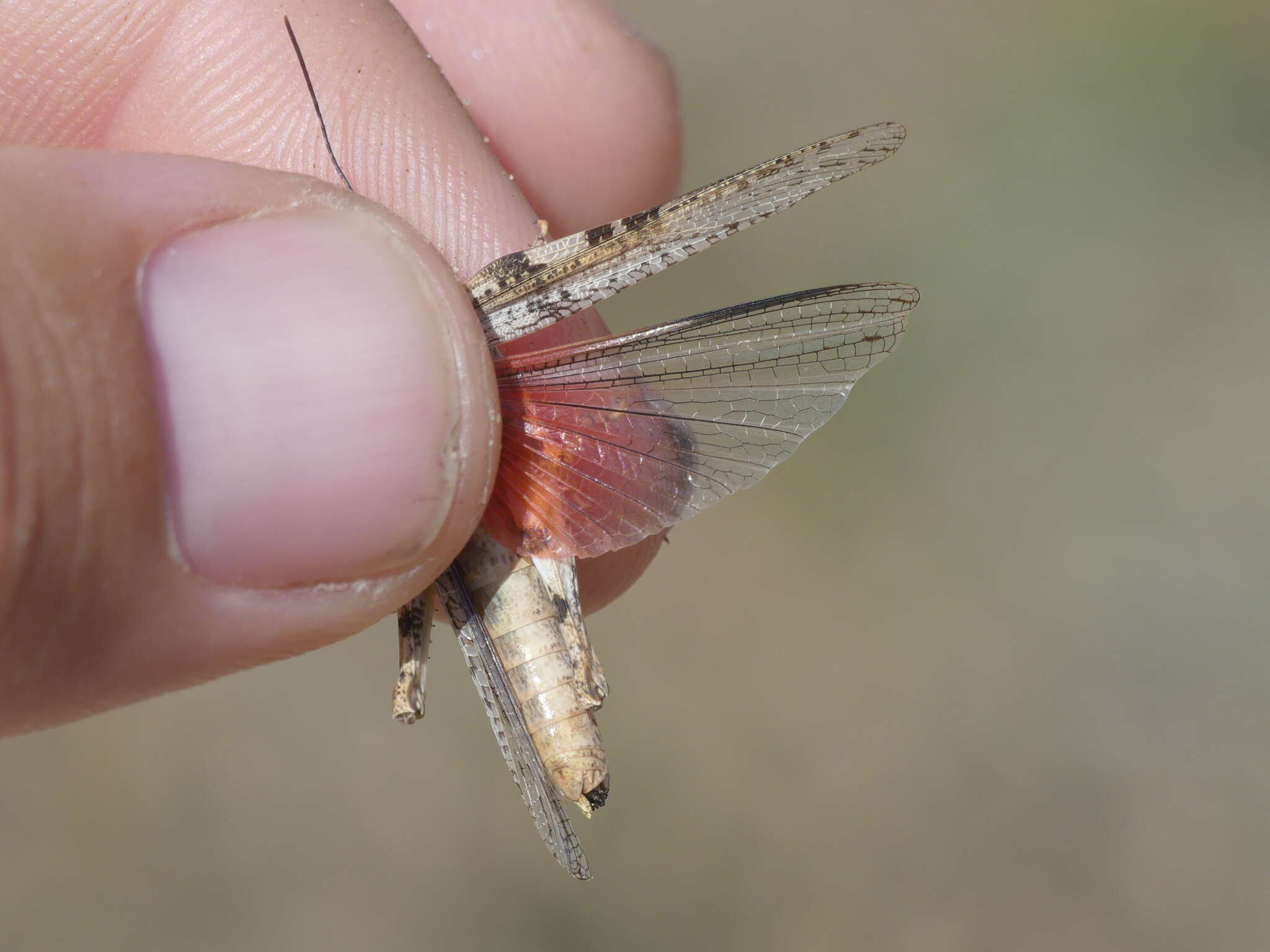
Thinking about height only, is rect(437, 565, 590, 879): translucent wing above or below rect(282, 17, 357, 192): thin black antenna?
below

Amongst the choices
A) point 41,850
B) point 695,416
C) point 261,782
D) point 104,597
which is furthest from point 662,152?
point 41,850

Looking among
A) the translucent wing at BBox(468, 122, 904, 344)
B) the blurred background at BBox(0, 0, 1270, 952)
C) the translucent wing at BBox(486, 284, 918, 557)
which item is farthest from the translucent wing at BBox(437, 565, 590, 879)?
the blurred background at BBox(0, 0, 1270, 952)

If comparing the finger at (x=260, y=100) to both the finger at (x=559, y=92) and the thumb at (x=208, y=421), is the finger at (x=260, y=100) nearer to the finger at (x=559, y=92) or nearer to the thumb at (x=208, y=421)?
the finger at (x=559, y=92)

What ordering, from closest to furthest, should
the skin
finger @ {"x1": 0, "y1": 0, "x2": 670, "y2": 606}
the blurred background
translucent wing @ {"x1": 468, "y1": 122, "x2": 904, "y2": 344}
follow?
the skin → translucent wing @ {"x1": 468, "y1": 122, "x2": 904, "y2": 344} → finger @ {"x1": 0, "y1": 0, "x2": 670, "y2": 606} → the blurred background

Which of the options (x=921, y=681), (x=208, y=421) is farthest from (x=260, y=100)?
(x=921, y=681)

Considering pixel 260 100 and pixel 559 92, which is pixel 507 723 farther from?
pixel 559 92

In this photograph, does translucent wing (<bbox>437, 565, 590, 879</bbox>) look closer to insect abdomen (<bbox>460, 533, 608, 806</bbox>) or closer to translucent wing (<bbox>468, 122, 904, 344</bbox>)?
insect abdomen (<bbox>460, 533, 608, 806</bbox>)
